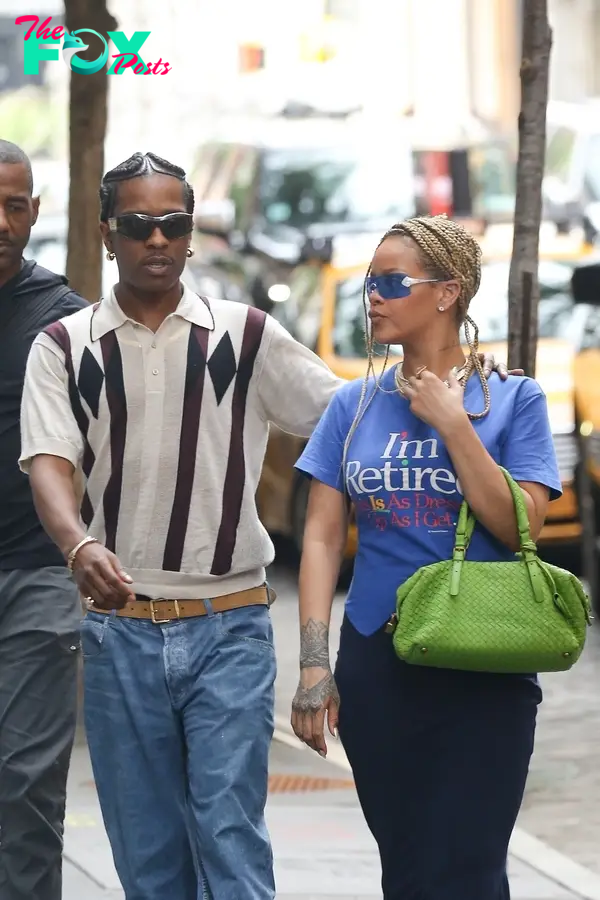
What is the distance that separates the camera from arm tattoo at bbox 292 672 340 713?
4070 mm

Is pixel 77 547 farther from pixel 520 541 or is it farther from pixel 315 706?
pixel 520 541

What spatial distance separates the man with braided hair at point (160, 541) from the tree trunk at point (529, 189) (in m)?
2.42

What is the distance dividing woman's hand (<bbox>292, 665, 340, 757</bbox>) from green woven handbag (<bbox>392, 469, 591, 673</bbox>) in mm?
223

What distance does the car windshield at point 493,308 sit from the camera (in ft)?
39.7

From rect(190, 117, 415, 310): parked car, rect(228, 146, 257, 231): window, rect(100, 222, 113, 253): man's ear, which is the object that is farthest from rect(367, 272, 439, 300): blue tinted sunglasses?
rect(228, 146, 257, 231): window

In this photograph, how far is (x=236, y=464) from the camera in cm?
441

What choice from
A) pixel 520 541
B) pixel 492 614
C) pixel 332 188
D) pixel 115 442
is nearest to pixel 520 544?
pixel 520 541

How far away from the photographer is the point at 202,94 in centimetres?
3866

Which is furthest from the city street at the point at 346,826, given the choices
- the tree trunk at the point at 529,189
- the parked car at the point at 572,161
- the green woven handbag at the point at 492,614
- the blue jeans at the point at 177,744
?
the parked car at the point at 572,161

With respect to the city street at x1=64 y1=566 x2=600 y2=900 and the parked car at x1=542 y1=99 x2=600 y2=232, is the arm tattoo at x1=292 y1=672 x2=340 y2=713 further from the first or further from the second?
the parked car at x1=542 y1=99 x2=600 y2=232

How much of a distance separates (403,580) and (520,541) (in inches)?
10.1

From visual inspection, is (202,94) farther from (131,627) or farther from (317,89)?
(131,627)

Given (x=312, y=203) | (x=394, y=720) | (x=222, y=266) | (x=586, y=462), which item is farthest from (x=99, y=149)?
(x=312, y=203)

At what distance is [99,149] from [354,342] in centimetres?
367
